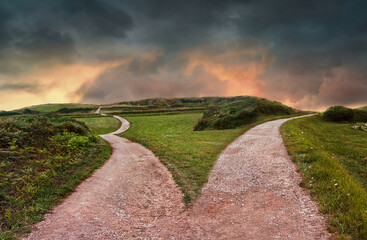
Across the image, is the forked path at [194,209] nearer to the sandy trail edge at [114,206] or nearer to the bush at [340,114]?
the sandy trail edge at [114,206]

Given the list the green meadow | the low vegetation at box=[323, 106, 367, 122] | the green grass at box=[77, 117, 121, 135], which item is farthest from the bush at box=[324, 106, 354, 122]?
the green meadow

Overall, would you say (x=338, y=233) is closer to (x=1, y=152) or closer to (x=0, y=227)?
(x=0, y=227)

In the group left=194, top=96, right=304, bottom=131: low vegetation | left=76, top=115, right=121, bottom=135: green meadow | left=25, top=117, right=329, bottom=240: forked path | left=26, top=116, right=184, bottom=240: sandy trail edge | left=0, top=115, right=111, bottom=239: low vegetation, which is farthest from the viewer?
left=76, top=115, right=121, bottom=135: green meadow

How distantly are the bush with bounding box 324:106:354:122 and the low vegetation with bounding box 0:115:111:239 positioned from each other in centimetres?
4864

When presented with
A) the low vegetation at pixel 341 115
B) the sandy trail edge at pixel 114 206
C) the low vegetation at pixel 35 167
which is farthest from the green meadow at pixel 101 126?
the low vegetation at pixel 341 115

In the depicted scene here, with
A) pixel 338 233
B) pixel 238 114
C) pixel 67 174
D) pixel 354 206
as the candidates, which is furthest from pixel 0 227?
pixel 238 114

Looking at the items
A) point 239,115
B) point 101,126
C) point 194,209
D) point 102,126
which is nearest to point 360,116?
point 239,115

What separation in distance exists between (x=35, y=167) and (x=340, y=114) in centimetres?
5419

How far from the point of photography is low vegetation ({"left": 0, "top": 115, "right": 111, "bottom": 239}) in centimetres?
674

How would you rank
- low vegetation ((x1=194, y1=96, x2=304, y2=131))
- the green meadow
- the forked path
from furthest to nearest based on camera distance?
the green meadow < low vegetation ((x1=194, y1=96, x2=304, y2=131)) < the forked path

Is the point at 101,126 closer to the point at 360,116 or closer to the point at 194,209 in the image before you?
the point at 194,209

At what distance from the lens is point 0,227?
5836 mm

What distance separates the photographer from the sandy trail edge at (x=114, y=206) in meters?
5.88

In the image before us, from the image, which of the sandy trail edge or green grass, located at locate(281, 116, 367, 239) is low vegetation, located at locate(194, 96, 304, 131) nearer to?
green grass, located at locate(281, 116, 367, 239)
